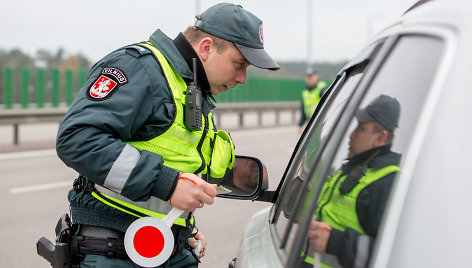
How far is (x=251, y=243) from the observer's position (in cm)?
178

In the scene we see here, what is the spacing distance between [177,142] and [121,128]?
23cm

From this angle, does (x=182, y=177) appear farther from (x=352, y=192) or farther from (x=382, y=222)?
(x=382, y=222)

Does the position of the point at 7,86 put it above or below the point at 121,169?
below

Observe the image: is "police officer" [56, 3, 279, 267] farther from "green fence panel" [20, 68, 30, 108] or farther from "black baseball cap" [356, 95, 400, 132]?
"green fence panel" [20, 68, 30, 108]

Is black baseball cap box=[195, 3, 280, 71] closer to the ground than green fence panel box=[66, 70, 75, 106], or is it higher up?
higher up

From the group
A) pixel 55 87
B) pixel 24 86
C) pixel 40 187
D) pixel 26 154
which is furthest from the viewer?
pixel 55 87

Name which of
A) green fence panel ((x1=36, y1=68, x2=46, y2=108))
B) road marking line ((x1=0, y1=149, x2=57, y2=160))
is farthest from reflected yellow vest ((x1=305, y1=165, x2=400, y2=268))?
green fence panel ((x1=36, y1=68, x2=46, y2=108))

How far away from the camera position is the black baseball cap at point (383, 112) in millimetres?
1046

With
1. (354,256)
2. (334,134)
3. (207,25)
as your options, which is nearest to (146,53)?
(207,25)

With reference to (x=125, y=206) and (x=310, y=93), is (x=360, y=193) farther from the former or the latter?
(x=310, y=93)

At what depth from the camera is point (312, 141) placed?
1718 mm

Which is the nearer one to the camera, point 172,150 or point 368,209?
point 368,209

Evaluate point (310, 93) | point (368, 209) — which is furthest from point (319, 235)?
point (310, 93)

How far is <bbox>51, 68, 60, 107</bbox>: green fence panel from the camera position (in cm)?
1416
